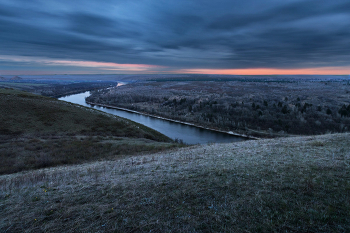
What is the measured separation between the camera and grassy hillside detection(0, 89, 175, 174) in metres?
15.6

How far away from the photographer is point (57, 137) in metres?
23.6

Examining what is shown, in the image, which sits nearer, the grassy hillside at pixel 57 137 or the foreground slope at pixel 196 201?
the foreground slope at pixel 196 201

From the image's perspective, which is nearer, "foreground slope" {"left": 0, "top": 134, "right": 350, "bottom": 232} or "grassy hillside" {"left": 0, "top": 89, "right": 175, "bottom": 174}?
"foreground slope" {"left": 0, "top": 134, "right": 350, "bottom": 232}

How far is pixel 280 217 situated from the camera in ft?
14.1

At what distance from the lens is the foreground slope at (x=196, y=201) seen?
4.21 meters

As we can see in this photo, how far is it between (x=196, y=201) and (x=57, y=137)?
23.7 meters

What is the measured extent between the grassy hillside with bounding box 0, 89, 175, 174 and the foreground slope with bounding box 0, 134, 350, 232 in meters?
8.72

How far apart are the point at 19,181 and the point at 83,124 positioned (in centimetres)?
2571

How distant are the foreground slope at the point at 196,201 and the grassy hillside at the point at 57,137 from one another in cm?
872

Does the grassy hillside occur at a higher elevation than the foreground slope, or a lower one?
lower

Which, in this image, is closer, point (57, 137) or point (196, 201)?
point (196, 201)

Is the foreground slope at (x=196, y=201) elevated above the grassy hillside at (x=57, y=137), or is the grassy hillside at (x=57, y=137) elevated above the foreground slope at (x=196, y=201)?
the foreground slope at (x=196, y=201)

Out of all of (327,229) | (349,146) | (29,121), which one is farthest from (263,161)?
(29,121)

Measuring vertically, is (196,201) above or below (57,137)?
above
